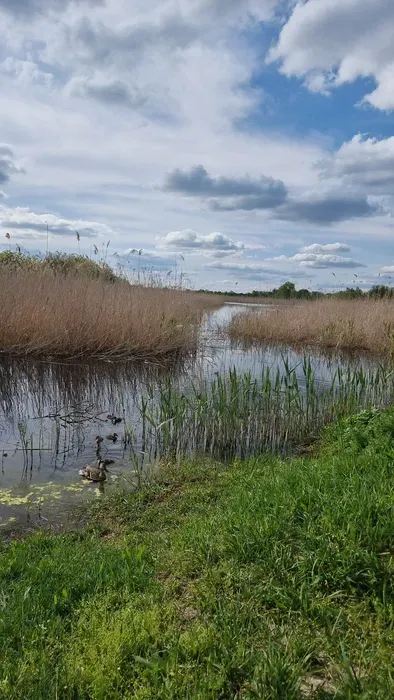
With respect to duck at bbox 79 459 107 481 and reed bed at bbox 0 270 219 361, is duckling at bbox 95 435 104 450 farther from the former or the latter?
reed bed at bbox 0 270 219 361

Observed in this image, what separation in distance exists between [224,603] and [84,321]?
8.48 m

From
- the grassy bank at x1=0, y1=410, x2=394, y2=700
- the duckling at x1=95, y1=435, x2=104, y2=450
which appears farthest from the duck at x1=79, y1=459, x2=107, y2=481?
the grassy bank at x1=0, y1=410, x2=394, y2=700

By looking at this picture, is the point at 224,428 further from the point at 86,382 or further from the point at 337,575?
the point at 86,382

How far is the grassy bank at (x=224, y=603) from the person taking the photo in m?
1.71

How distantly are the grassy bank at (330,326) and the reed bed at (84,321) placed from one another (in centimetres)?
411

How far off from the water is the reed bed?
0.55 meters

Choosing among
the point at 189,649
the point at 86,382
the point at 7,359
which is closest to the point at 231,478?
the point at 189,649

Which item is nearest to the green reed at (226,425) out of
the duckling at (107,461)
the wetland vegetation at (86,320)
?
the duckling at (107,461)

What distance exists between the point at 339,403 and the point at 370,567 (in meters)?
4.36

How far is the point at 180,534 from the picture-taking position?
2.88m

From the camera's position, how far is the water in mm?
4086

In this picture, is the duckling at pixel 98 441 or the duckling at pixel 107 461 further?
the duckling at pixel 98 441

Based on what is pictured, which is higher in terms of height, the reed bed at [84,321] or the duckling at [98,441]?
the reed bed at [84,321]

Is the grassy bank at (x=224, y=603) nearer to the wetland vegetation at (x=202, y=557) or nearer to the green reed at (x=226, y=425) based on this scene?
the wetland vegetation at (x=202, y=557)
